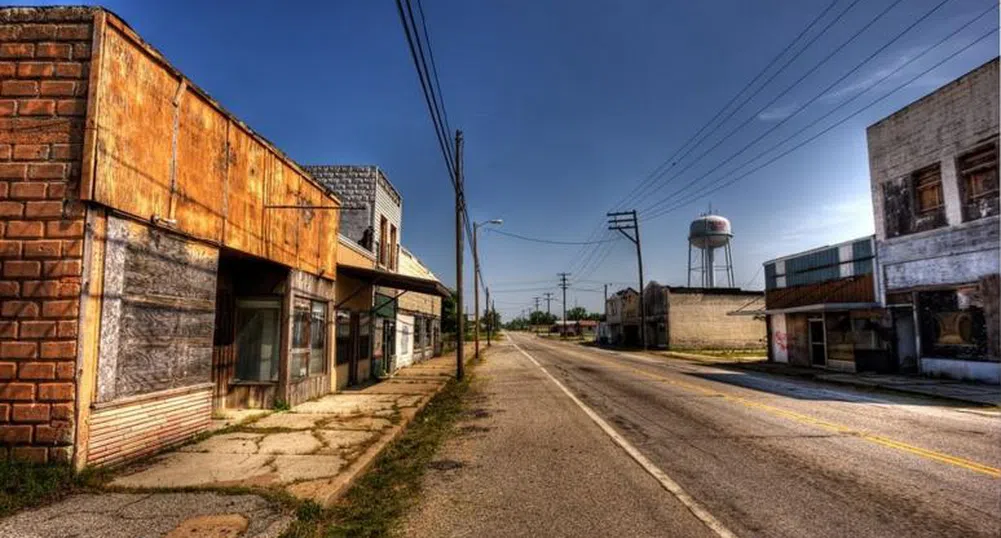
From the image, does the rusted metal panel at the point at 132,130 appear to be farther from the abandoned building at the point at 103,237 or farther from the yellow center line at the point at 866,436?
the yellow center line at the point at 866,436

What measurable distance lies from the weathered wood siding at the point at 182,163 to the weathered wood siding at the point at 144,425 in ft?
8.34

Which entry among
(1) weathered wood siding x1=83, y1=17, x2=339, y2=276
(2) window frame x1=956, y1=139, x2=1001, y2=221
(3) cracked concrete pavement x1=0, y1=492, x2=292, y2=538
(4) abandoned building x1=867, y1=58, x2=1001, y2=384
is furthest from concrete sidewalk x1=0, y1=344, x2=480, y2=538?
(2) window frame x1=956, y1=139, x2=1001, y2=221

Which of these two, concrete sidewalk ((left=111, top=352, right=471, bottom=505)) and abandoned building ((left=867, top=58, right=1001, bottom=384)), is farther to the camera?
abandoned building ((left=867, top=58, right=1001, bottom=384))

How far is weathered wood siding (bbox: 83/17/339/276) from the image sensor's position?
679 cm

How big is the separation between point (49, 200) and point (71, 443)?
283cm

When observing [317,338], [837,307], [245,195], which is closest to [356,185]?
[317,338]

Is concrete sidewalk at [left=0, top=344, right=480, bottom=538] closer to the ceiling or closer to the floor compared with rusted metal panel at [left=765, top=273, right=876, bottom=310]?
closer to the floor

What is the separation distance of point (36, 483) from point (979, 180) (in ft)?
79.7

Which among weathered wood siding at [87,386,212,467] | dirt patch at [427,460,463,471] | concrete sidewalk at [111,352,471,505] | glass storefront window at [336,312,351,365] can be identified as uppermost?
glass storefront window at [336,312,351,365]

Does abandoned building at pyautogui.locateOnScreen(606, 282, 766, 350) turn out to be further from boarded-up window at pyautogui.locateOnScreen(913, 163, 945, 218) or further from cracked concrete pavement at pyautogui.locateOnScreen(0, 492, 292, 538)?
cracked concrete pavement at pyautogui.locateOnScreen(0, 492, 292, 538)

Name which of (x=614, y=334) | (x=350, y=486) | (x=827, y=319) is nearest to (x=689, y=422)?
(x=350, y=486)

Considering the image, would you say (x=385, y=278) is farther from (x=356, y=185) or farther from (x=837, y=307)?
(x=837, y=307)

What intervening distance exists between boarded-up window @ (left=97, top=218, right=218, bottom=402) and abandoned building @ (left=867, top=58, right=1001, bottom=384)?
2159 centimetres

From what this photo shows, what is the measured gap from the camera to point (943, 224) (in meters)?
18.8
